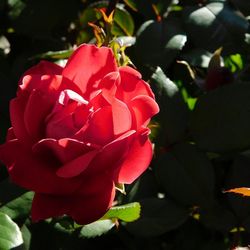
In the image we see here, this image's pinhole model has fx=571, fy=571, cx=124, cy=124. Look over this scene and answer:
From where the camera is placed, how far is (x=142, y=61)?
2.82 ft

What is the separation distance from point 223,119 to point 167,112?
3.0 inches

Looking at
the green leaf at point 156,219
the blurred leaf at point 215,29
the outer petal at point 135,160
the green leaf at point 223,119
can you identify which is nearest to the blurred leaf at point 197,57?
the blurred leaf at point 215,29

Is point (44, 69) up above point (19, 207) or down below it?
above

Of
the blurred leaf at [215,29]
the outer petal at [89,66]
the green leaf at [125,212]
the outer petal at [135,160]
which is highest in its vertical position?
the outer petal at [89,66]

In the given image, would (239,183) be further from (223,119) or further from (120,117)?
(120,117)

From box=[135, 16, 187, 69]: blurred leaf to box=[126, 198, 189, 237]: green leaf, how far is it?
0.20 m

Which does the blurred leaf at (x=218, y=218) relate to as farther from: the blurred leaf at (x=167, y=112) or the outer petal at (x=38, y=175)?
the outer petal at (x=38, y=175)

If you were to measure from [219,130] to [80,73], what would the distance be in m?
0.23

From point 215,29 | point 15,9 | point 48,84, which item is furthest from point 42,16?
point 48,84

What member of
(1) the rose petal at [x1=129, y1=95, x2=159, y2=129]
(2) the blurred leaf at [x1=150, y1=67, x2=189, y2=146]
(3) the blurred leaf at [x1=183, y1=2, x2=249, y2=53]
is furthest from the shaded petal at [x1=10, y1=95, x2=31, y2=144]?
(3) the blurred leaf at [x1=183, y1=2, x2=249, y2=53]

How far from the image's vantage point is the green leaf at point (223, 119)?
718 mm

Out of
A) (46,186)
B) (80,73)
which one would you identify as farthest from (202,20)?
(46,186)

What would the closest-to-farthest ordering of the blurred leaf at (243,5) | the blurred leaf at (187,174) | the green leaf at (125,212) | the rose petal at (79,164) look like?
the rose petal at (79,164)
the green leaf at (125,212)
the blurred leaf at (187,174)
the blurred leaf at (243,5)

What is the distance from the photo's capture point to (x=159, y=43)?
0.84m
